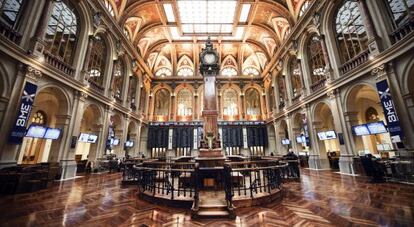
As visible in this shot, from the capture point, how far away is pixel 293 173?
25.3 feet

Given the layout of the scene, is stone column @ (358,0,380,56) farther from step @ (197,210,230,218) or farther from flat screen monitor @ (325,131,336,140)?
step @ (197,210,230,218)

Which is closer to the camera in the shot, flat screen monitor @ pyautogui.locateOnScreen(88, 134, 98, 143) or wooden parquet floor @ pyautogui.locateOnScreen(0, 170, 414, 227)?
wooden parquet floor @ pyautogui.locateOnScreen(0, 170, 414, 227)

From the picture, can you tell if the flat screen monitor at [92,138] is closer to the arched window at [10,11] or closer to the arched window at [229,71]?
the arched window at [10,11]

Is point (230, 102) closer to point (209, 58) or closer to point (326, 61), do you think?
point (326, 61)

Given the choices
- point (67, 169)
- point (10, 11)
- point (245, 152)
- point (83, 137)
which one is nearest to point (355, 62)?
point (245, 152)

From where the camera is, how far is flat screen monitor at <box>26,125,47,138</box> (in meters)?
6.88

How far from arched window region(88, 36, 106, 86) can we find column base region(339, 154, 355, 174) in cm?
1563

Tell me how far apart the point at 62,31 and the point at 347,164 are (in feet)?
54.7

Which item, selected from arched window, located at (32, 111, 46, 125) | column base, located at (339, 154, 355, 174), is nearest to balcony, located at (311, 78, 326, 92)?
column base, located at (339, 154, 355, 174)

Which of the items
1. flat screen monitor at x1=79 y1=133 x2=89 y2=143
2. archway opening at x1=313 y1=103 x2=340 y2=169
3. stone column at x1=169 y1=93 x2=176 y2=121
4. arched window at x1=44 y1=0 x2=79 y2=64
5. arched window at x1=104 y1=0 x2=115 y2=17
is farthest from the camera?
stone column at x1=169 y1=93 x2=176 y2=121

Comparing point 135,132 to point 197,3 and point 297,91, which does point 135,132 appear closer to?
point 197,3

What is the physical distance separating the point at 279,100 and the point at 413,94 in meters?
11.5

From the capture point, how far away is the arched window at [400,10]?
623 centimetres

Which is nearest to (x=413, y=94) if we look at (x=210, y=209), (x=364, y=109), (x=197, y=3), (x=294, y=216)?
(x=364, y=109)
